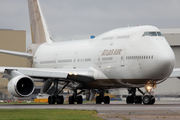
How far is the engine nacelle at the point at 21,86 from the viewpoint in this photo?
24.1 metres

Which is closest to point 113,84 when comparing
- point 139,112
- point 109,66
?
point 109,66

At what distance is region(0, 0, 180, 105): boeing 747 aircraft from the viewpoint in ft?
78.8

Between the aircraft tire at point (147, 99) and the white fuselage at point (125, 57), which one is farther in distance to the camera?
the aircraft tire at point (147, 99)

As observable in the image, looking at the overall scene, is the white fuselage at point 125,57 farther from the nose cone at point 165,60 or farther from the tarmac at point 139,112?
the tarmac at point 139,112

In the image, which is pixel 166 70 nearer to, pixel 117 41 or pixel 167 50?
pixel 167 50

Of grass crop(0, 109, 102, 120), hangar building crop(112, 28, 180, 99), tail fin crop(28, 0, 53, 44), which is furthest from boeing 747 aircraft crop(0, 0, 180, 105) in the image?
hangar building crop(112, 28, 180, 99)

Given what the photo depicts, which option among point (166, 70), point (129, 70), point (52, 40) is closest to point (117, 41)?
point (129, 70)

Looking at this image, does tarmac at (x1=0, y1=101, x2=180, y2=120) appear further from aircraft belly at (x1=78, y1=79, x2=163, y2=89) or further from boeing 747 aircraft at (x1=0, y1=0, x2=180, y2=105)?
aircraft belly at (x1=78, y1=79, x2=163, y2=89)

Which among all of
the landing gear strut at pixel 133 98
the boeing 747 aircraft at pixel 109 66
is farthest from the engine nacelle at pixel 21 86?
the landing gear strut at pixel 133 98

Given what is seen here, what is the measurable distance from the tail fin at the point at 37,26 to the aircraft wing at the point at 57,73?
353 inches

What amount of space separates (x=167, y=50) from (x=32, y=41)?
55.1 ft

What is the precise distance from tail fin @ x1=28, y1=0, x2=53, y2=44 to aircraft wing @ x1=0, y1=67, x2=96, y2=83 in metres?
8.97

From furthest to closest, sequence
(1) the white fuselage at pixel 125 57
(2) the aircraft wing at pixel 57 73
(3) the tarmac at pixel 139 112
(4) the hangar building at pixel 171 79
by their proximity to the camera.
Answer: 1. (4) the hangar building at pixel 171 79
2. (2) the aircraft wing at pixel 57 73
3. (1) the white fuselage at pixel 125 57
4. (3) the tarmac at pixel 139 112

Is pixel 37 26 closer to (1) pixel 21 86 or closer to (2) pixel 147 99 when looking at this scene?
(1) pixel 21 86
